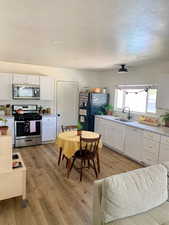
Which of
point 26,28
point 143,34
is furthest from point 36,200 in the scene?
point 143,34

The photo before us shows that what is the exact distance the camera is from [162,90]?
3744 mm

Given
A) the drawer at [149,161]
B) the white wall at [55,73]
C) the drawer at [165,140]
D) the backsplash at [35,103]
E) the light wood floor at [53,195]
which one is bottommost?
the light wood floor at [53,195]

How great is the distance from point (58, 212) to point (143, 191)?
1292mm

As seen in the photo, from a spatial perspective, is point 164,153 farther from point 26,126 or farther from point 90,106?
point 26,126

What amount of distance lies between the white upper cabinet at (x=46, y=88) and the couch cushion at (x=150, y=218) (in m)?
4.35

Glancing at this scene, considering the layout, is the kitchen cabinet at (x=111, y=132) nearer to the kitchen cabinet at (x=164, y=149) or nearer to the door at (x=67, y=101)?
the door at (x=67, y=101)

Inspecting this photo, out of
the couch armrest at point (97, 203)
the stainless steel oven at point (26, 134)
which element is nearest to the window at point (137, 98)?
the stainless steel oven at point (26, 134)

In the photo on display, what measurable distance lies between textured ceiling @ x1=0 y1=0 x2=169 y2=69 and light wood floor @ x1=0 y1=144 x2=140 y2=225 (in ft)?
8.14

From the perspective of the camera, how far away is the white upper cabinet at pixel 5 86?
4.72 metres

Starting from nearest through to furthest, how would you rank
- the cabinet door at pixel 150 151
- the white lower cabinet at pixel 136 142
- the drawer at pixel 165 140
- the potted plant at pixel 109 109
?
1. the drawer at pixel 165 140
2. the white lower cabinet at pixel 136 142
3. the cabinet door at pixel 150 151
4. the potted plant at pixel 109 109

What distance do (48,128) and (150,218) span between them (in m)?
4.05

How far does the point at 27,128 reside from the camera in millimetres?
4898

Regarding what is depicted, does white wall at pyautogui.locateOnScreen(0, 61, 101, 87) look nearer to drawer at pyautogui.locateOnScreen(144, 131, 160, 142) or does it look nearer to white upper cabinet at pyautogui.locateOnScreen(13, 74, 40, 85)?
white upper cabinet at pyautogui.locateOnScreen(13, 74, 40, 85)

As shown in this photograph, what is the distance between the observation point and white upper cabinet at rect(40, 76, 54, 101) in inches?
206
